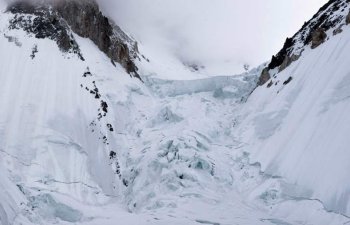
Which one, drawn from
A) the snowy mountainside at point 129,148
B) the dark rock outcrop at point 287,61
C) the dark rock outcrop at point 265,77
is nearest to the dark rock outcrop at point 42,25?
the snowy mountainside at point 129,148

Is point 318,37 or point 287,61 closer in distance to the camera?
point 318,37

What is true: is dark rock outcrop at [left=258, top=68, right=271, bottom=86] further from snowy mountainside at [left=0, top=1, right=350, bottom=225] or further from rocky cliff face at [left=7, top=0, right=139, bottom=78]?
rocky cliff face at [left=7, top=0, right=139, bottom=78]

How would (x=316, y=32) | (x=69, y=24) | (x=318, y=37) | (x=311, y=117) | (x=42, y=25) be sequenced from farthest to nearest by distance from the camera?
(x=69, y=24) → (x=42, y=25) → (x=316, y=32) → (x=318, y=37) → (x=311, y=117)

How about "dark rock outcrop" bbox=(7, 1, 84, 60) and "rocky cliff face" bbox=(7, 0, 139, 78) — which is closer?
"dark rock outcrop" bbox=(7, 1, 84, 60)

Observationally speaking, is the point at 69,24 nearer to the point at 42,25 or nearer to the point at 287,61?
the point at 42,25

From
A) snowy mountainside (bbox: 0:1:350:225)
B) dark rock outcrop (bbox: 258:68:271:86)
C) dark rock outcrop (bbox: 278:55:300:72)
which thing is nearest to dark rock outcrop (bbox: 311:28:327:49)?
snowy mountainside (bbox: 0:1:350:225)

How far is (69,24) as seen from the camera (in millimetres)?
47438

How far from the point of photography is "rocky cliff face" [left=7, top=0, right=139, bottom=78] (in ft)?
143

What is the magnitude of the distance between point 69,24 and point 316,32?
21.2 metres

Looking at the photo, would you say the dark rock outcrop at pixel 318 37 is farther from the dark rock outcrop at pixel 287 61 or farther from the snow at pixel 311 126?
the dark rock outcrop at pixel 287 61

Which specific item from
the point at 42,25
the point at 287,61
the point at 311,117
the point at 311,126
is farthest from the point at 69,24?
the point at 311,126

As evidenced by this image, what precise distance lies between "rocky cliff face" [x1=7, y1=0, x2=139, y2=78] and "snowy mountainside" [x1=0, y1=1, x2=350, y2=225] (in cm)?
Result: 71

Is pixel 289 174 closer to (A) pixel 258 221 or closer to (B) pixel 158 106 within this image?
(A) pixel 258 221

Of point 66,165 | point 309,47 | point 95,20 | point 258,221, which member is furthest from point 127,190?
point 95,20
